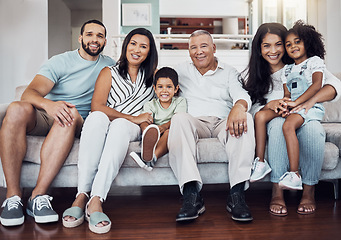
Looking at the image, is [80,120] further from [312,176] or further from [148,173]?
[312,176]

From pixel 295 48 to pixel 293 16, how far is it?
17.0 feet

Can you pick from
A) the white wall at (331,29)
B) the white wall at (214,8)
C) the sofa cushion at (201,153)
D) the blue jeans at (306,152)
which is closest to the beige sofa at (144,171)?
the sofa cushion at (201,153)

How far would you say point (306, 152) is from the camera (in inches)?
68.3

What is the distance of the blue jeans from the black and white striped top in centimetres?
81

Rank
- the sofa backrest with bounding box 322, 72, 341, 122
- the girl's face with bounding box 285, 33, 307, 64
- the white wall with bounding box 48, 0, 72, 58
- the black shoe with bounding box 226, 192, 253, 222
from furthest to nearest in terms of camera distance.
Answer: the white wall with bounding box 48, 0, 72, 58 < the sofa backrest with bounding box 322, 72, 341, 122 < the girl's face with bounding box 285, 33, 307, 64 < the black shoe with bounding box 226, 192, 253, 222

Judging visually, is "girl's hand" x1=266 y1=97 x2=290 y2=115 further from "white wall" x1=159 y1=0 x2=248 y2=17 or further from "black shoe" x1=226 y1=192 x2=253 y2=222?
"white wall" x1=159 y1=0 x2=248 y2=17

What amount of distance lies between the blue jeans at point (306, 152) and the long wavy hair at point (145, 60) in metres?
0.83

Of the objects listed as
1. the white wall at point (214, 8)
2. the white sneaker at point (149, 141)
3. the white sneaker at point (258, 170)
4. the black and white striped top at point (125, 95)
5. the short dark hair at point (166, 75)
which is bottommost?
the white sneaker at point (258, 170)

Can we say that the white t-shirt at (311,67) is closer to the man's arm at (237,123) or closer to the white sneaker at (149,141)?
the man's arm at (237,123)

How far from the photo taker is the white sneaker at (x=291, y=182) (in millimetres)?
1636

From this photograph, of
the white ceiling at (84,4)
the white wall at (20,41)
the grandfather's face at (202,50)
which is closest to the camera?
the grandfather's face at (202,50)

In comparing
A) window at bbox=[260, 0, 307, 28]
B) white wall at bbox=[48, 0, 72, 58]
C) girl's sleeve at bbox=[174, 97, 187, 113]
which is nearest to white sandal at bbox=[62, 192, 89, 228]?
girl's sleeve at bbox=[174, 97, 187, 113]

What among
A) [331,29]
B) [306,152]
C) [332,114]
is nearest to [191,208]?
[306,152]

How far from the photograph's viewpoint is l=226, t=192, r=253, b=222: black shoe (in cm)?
151
